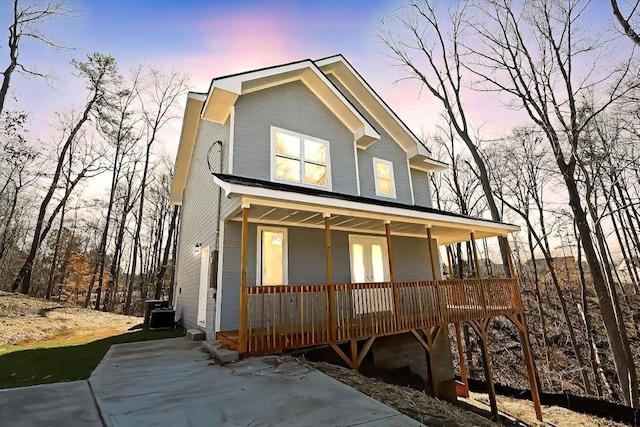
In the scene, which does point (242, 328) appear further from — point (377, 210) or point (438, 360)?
point (438, 360)

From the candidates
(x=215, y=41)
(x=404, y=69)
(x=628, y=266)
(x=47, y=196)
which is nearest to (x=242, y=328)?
(x=215, y=41)

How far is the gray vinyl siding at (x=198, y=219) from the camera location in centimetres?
833

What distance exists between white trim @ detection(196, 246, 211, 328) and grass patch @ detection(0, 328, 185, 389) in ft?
5.40

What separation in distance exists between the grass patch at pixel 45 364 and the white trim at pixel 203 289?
1647 mm

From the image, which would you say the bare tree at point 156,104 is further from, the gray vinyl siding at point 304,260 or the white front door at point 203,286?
the gray vinyl siding at point 304,260

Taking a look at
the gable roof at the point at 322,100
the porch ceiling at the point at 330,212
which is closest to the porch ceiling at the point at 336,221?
the porch ceiling at the point at 330,212

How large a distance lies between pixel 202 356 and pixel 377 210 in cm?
491

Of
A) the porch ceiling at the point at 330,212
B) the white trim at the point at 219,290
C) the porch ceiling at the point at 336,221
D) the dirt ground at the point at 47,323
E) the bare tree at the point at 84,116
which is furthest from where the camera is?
the bare tree at the point at 84,116

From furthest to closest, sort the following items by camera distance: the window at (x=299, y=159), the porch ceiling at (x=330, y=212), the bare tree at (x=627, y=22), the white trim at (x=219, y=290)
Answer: the window at (x=299, y=159) < the bare tree at (x=627, y=22) < the white trim at (x=219, y=290) < the porch ceiling at (x=330, y=212)

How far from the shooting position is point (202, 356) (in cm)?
573

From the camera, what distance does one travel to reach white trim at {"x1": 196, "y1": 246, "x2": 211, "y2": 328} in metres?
8.29

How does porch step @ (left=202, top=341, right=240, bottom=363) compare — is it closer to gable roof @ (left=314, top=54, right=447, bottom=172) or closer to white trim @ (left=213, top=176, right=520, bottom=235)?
white trim @ (left=213, top=176, right=520, bottom=235)

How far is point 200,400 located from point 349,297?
151 inches

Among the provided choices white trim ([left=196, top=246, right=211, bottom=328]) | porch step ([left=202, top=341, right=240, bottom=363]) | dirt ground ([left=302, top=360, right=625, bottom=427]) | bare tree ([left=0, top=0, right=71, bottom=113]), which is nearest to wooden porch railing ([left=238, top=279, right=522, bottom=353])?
porch step ([left=202, top=341, right=240, bottom=363])
